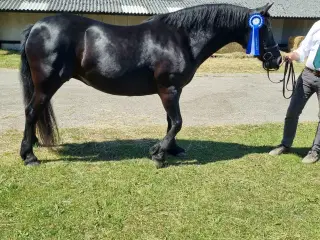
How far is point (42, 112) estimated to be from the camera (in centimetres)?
481

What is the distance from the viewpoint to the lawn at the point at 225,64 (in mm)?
14172

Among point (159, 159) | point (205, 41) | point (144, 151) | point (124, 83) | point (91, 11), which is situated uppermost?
point (205, 41)

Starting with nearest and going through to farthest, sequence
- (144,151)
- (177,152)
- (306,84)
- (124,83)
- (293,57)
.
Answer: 1. (124,83)
2. (293,57)
3. (306,84)
4. (177,152)
5. (144,151)

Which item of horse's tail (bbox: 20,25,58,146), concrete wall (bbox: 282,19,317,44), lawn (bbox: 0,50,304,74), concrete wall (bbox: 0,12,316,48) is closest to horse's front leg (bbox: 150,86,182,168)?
horse's tail (bbox: 20,25,58,146)

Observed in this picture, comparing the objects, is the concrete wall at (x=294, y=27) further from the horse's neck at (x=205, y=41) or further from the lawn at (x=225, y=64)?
the horse's neck at (x=205, y=41)

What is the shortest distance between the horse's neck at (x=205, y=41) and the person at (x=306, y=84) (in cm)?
89

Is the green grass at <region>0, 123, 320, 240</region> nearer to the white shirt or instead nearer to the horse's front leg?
the horse's front leg

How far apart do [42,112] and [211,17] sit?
250 centimetres

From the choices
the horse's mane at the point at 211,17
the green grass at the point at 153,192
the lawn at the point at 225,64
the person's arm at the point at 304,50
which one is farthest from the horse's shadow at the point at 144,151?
the lawn at the point at 225,64

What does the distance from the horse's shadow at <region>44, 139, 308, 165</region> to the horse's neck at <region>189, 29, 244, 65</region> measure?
1.39 metres

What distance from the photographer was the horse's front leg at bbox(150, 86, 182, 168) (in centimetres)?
457

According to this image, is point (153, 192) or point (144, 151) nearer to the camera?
point (153, 192)

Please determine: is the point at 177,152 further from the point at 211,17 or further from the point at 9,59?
the point at 9,59

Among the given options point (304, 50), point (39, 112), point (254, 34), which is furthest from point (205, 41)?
point (39, 112)
